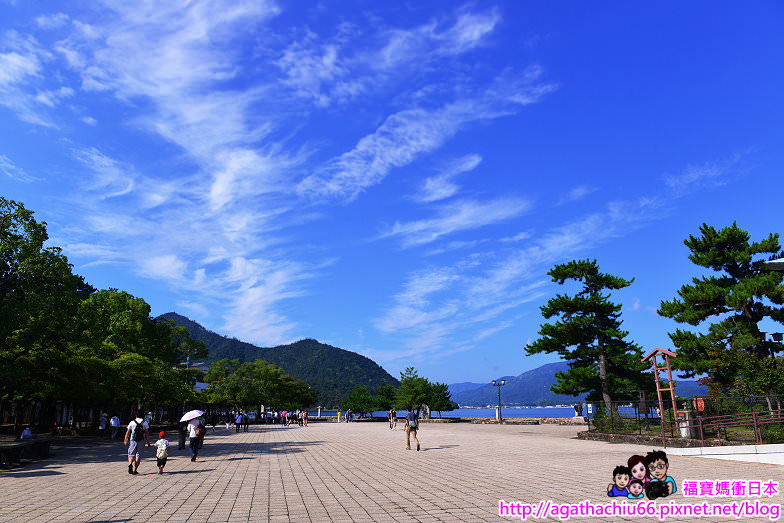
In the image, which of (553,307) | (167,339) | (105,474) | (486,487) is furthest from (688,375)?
(167,339)

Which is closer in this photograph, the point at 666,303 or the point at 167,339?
the point at 666,303

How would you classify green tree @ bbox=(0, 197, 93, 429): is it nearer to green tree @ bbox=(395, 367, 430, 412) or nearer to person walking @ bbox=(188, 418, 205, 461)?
person walking @ bbox=(188, 418, 205, 461)

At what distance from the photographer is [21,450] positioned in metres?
16.9

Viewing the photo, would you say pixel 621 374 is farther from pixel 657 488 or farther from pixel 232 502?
pixel 232 502

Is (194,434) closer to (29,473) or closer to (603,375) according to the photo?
(29,473)

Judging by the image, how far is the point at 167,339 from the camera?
4106 cm

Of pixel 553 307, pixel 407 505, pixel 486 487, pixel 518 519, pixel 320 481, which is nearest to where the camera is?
pixel 518 519

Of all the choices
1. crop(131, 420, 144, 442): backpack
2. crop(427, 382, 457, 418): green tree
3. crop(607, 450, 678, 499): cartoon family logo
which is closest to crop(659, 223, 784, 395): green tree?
crop(607, 450, 678, 499): cartoon family logo

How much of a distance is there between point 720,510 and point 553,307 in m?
19.1

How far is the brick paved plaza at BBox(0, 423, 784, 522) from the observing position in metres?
8.45

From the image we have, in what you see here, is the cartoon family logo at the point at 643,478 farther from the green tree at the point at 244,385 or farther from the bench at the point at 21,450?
the green tree at the point at 244,385

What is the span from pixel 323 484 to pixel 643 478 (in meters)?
6.95

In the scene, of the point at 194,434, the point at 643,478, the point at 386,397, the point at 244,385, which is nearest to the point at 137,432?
the point at 194,434

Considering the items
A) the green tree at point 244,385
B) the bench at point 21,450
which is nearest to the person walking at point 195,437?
the bench at point 21,450
